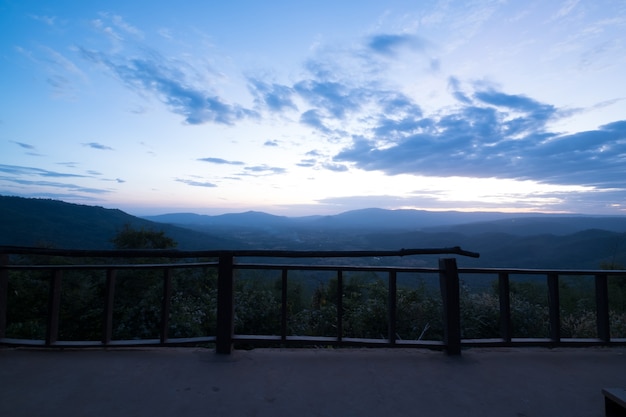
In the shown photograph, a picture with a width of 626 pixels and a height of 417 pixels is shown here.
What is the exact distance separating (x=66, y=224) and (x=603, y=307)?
1209 inches

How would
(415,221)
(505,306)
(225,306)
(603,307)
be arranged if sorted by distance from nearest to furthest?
(225,306)
(505,306)
(603,307)
(415,221)

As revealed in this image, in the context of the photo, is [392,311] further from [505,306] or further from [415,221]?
[415,221]

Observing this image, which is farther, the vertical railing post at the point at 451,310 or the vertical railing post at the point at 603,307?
the vertical railing post at the point at 603,307

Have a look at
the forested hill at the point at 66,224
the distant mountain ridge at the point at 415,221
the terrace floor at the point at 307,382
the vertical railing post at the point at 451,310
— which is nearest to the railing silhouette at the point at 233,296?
the vertical railing post at the point at 451,310

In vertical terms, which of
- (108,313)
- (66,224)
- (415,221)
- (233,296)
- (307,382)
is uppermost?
(415,221)

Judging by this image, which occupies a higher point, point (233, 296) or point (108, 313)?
point (233, 296)

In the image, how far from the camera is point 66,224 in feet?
81.5

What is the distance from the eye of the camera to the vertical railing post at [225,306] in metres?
3.17

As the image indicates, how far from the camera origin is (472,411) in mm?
2227

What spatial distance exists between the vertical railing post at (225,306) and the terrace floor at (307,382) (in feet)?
0.42

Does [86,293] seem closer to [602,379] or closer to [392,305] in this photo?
[392,305]

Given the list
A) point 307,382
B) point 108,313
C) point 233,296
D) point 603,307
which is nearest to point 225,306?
point 233,296

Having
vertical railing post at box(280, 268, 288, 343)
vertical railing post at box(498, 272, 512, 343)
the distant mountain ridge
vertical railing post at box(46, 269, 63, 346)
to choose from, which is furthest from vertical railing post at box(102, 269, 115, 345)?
the distant mountain ridge

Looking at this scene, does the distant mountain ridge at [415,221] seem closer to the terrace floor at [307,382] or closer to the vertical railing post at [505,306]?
the vertical railing post at [505,306]
